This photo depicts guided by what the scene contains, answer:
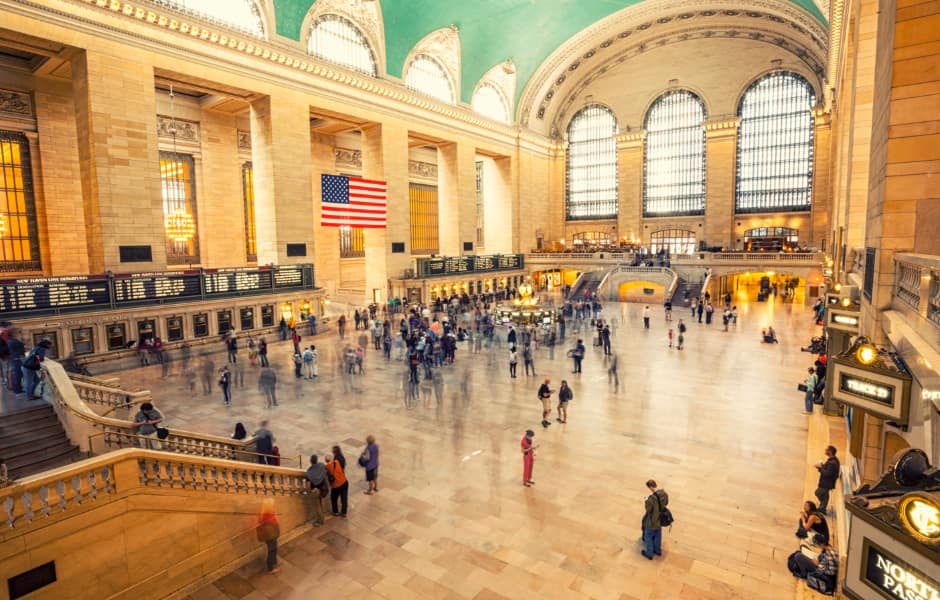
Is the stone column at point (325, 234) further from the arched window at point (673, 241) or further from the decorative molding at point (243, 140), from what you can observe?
the arched window at point (673, 241)

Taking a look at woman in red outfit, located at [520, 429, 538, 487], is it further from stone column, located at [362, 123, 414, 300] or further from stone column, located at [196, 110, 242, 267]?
stone column, located at [196, 110, 242, 267]

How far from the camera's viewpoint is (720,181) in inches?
1430

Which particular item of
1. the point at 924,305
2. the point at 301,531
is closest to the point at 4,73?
the point at 301,531

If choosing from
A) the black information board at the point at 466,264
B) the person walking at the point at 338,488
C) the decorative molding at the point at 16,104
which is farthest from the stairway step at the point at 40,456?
the black information board at the point at 466,264

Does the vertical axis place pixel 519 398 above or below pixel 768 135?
below

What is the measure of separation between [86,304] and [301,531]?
502 inches

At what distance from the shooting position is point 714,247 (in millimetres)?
35344

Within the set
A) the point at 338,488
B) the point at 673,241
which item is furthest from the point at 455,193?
the point at 338,488

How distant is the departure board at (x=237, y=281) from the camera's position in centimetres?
1836

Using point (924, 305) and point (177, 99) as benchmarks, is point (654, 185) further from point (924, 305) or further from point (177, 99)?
point (924, 305)

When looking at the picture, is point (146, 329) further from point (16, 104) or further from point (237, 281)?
point (16, 104)

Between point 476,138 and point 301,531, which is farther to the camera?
point 476,138

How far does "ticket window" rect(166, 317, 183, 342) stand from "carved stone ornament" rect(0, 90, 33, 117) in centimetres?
967

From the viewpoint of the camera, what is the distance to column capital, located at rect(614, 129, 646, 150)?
39.1 metres
